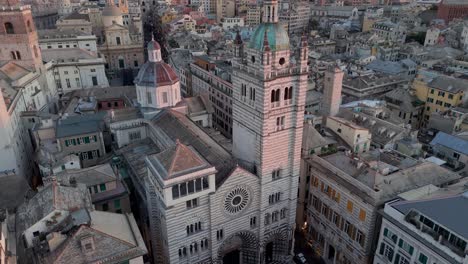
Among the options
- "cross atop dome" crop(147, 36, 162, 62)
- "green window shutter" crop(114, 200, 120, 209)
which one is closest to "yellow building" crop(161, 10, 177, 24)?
"cross atop dome" crop(147, 36, 162, 62)

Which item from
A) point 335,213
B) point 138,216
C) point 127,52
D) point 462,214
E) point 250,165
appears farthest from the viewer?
point 127,52

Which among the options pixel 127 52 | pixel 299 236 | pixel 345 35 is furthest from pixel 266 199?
pixel 345 35

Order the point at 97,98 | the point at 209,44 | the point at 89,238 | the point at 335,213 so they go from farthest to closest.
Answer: the point at 209,44
the point at 97,98
the point at 335,213
the point at 89,238

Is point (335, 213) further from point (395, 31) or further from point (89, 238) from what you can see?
point (395, 31)

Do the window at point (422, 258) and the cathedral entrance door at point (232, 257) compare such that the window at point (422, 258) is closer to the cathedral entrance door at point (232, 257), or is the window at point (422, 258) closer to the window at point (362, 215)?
the window at point (362, 215)

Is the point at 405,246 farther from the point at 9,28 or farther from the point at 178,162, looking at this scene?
the point at 9,28

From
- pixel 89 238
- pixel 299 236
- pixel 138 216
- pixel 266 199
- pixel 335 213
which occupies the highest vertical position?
pixel 89 238

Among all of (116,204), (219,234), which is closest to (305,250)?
(219,234)
